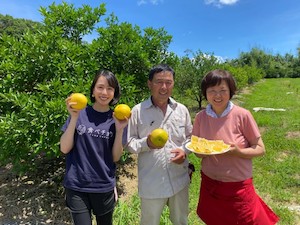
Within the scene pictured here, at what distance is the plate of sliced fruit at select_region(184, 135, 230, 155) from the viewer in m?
2.29

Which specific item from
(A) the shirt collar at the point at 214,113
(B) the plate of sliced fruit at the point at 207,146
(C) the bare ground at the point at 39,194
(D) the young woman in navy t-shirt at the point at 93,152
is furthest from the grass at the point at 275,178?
(A) the shirt collar at the point at 214,113

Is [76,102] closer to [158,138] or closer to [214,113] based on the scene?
[158,138]

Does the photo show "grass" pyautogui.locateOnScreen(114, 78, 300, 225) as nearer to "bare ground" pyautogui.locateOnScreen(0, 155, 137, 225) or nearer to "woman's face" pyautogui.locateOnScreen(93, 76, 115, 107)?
"bare ground" pyautogui.locateOnScreen(0, 155, 137, 225)

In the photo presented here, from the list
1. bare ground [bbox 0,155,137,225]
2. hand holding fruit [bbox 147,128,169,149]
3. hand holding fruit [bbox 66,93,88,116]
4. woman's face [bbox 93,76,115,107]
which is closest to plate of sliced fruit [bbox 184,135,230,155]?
hand holding fruit [bbox 147,128,169,149]

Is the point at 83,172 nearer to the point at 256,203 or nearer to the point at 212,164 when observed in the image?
the point at 212,164

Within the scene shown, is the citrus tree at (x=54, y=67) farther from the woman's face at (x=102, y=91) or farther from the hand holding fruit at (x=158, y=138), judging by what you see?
the hand holding fruit at (x=158, y=138)

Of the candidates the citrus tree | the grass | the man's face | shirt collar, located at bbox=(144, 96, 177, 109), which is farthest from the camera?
the grass

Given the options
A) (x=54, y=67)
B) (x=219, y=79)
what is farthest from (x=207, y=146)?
(x=54, y=67)

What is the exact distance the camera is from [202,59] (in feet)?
40.3

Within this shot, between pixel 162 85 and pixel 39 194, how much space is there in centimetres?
333

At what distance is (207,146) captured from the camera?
2.37m

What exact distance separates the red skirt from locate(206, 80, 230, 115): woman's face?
26.2 inches

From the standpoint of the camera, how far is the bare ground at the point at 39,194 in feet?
14.3

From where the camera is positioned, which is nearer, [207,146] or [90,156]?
[207,146]
